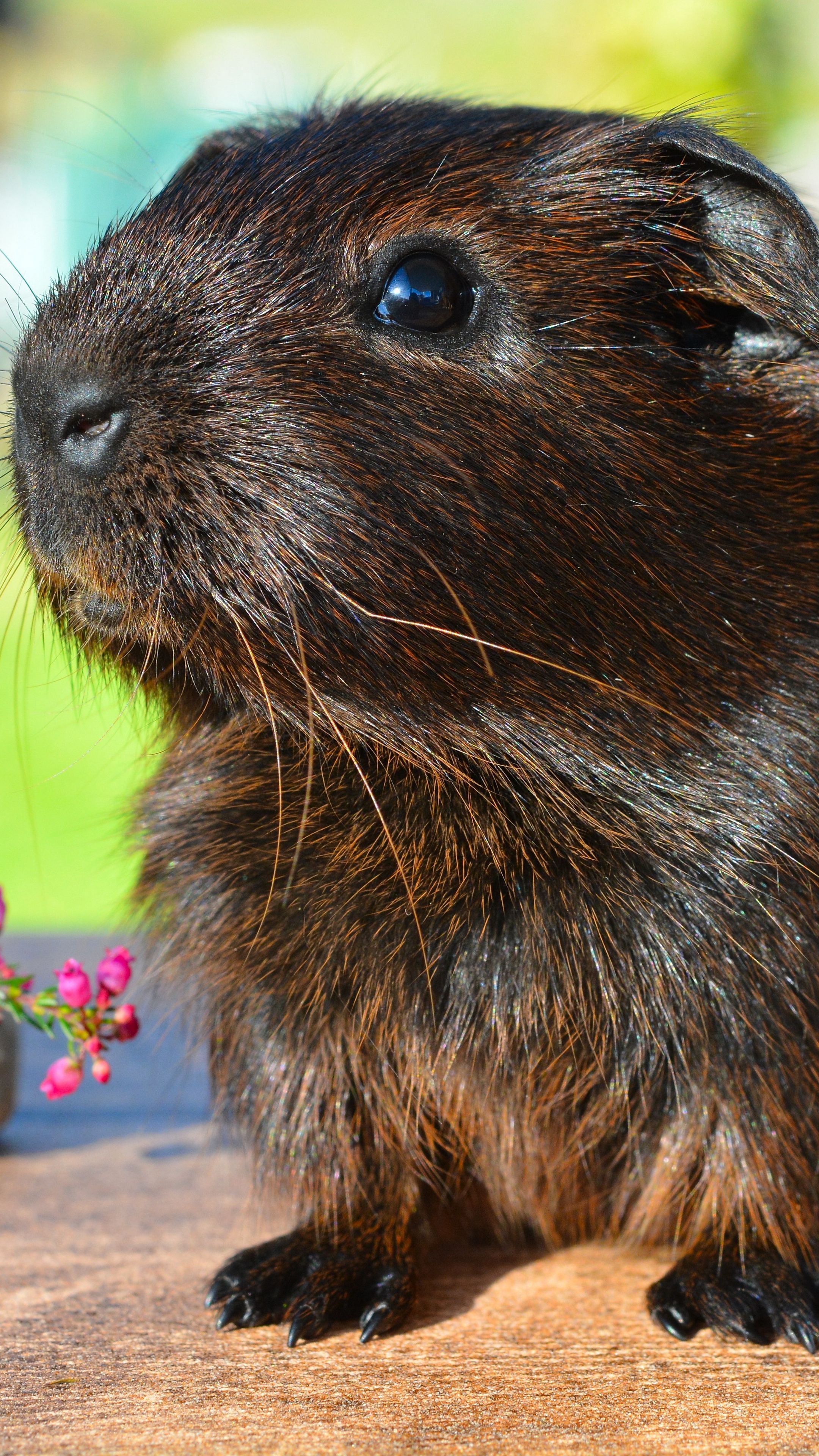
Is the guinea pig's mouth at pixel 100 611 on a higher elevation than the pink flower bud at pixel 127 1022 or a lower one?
higher

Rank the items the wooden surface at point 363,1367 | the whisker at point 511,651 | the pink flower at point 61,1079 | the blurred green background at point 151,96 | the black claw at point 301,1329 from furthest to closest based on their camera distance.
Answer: the blurred green background at point 151,96
the pink flower at point 61,1079
the black claw at point 301,1329
the whisker at point 511,651
the wooden surface at point 363,1367

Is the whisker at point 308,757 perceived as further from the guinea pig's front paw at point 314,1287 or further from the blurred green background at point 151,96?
the guinea pig's front paw at point 314,1287

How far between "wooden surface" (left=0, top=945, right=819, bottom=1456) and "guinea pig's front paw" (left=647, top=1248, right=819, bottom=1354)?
25mm

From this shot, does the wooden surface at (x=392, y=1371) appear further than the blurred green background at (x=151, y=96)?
No

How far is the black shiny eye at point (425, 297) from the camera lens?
6.04ft

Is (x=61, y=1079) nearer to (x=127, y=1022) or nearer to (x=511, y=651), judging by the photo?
(x=127, y=1022)

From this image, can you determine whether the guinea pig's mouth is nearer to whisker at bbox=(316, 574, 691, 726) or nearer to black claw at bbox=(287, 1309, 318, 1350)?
whisker at bbox=(316, 574, 691, 726)

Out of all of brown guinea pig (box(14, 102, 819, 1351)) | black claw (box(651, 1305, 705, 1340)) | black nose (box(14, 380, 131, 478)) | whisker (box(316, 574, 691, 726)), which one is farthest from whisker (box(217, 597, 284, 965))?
black claw (box(651, 1305, 705, 1340))

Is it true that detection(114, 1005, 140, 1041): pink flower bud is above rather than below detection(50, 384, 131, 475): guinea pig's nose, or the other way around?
below

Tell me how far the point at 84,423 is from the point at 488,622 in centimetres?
61

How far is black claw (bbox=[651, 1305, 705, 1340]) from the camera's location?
1.90 meters

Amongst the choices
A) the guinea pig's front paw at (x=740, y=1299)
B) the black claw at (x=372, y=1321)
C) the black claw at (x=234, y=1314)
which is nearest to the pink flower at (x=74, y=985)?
the black claw at (x=234, y=1314)

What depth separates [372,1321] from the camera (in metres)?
1.91

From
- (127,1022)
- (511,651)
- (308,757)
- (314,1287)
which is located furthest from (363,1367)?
(511,651)
